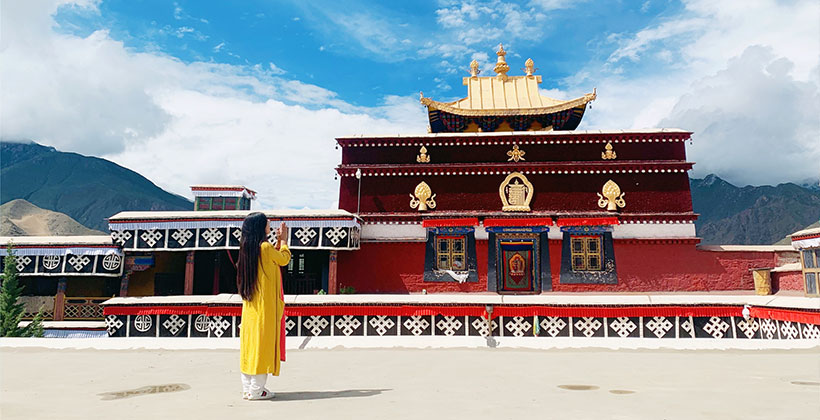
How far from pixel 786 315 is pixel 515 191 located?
30.4 feet

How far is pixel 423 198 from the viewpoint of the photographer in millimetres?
19359

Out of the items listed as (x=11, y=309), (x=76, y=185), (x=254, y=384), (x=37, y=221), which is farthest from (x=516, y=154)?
(x=76, y=185)

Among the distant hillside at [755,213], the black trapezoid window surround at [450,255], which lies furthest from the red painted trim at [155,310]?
the distant hillside at [755,213]

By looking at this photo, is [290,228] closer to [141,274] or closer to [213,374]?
[141,274]

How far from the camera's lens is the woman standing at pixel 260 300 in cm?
560

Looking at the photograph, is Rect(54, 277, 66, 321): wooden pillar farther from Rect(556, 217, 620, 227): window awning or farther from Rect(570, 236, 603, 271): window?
Rect(570, 236, 603, 271): window

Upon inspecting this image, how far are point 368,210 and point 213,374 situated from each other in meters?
12.3

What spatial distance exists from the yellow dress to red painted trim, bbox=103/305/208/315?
9.66 meters

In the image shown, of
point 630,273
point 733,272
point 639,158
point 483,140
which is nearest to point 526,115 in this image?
point 483,140

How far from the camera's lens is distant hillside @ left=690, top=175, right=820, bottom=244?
67.0 meters

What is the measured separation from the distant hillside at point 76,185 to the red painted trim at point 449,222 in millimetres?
92550

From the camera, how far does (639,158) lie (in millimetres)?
19125

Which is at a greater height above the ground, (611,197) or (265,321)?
(611,197)

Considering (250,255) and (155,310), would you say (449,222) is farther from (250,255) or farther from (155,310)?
(250,255)
